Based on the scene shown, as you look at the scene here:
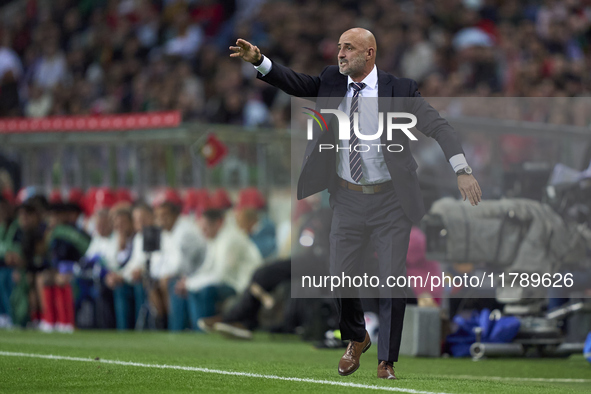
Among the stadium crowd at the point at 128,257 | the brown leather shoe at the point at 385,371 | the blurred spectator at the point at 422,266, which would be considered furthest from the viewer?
the stadium crowd at the point at 128,257

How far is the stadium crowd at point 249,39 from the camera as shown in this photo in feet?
47.5

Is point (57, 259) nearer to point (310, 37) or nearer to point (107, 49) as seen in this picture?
point (310, 37)

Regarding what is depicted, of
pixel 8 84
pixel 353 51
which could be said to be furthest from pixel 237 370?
pixel 8 84

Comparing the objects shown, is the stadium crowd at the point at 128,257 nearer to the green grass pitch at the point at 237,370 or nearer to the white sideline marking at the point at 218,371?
the green grass pitch at the point at 237,370

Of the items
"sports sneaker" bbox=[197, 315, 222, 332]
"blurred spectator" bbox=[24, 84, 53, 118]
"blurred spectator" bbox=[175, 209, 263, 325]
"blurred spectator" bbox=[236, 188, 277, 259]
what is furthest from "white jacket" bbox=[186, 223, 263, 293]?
"blurred spectator" bbox=[24, 84, 53, 118]

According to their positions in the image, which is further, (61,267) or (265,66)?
(61,267)

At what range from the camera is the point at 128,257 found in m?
13.6

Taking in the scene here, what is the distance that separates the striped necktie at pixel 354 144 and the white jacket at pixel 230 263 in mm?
6050

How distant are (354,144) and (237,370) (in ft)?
5.88

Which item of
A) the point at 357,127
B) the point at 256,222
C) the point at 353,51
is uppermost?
the point at 353,51

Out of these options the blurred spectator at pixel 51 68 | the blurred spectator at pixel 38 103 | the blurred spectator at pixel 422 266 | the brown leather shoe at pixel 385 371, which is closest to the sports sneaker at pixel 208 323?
the blurred spectator at pixel 422 266

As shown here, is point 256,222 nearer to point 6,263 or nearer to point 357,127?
point 6,263

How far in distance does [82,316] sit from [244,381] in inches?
303

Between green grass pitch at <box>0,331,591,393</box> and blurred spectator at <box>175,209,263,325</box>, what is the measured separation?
1241 millimetres
